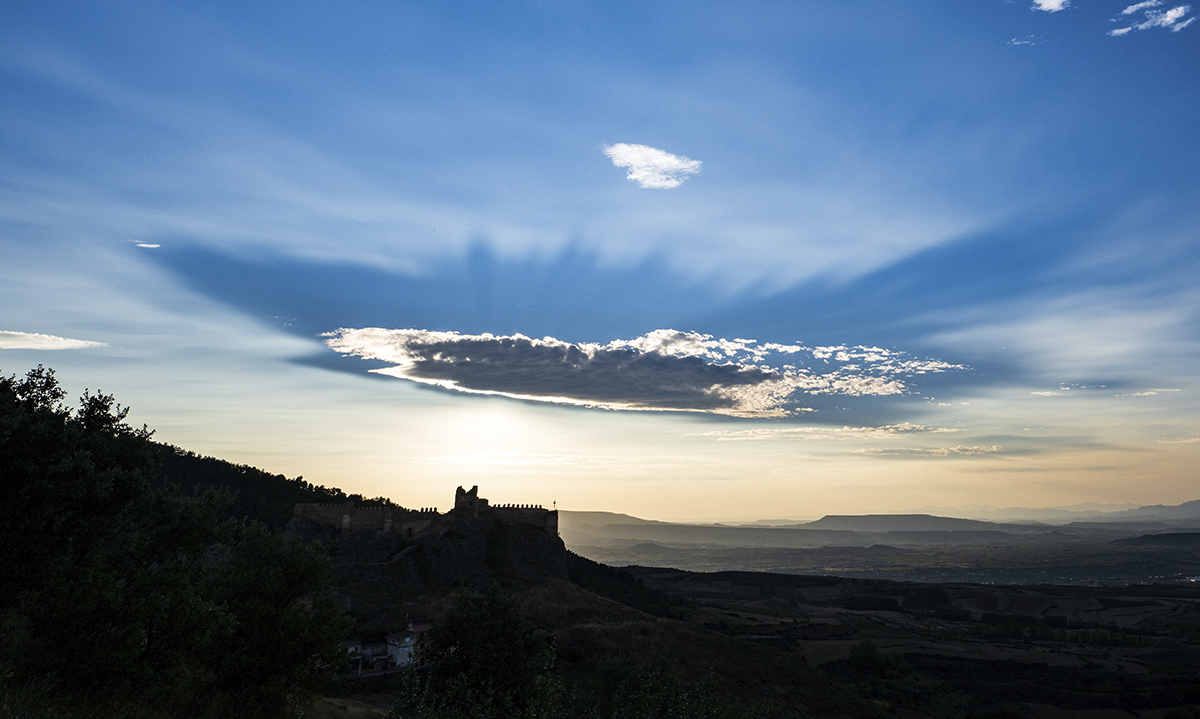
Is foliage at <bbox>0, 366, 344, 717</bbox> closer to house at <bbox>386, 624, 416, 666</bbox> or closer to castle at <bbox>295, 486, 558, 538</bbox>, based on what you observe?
house at <bbox>386, 624, 416, 666</bbox>

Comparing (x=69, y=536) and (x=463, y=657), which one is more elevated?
(x=69, y=536)

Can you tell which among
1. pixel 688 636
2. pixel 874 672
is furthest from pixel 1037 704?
pixel 688 636

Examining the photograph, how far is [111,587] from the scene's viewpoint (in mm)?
23094

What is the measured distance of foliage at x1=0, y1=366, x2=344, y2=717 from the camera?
22.2m

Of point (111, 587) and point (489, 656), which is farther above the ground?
point (111, 587)

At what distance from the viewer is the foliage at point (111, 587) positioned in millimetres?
22188

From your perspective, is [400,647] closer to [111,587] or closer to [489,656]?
[489,656]

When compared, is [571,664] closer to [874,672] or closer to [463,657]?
[463,657]

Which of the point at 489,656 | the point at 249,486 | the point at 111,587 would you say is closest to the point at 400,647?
the point at 489,656

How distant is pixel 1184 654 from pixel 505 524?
422 ft

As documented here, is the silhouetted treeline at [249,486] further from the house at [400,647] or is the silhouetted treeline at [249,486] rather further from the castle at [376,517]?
the house at [400,647]

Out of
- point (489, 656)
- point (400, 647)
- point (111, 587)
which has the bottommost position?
point (400, 647)

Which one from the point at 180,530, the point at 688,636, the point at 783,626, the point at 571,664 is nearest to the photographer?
the point at 180,530

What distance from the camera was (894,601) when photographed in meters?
190
